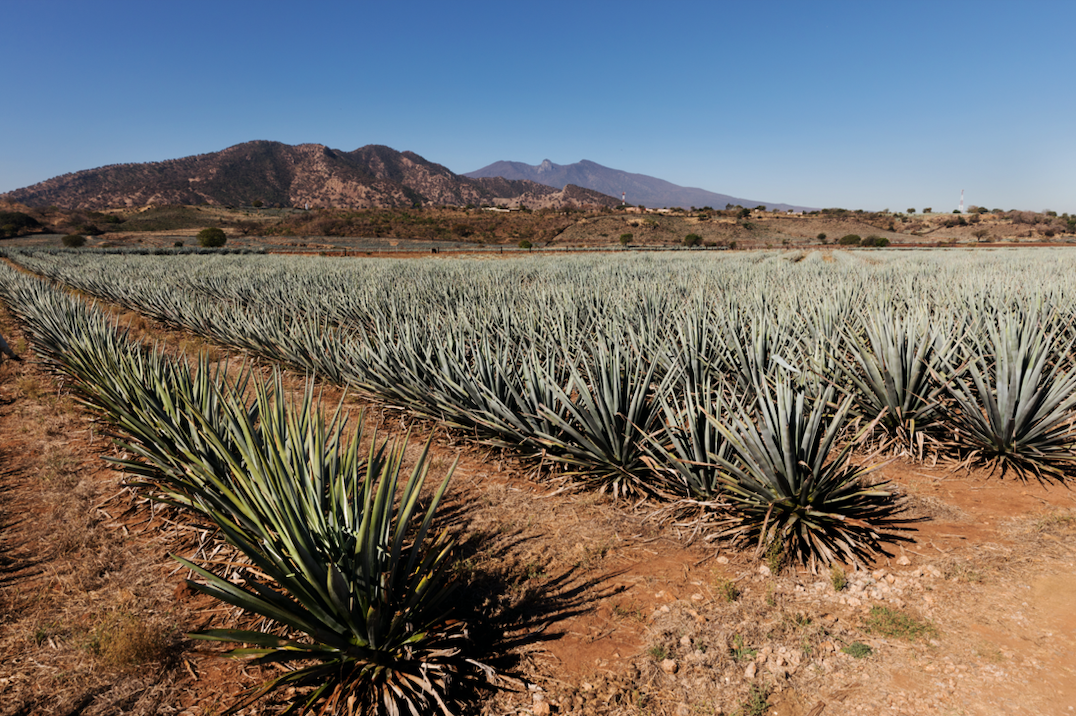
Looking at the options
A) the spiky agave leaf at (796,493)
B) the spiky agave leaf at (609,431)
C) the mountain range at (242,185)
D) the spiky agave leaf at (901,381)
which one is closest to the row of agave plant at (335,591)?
the spiky agave leaf at (609,431)

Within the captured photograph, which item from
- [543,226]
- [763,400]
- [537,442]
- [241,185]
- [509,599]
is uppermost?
[241,185]

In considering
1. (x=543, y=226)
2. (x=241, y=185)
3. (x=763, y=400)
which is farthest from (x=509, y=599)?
(x=241, y=185)

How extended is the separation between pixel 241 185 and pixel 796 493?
135704 millimetres

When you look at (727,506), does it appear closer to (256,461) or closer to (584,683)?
(584,683)

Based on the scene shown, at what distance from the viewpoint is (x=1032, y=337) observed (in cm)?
346

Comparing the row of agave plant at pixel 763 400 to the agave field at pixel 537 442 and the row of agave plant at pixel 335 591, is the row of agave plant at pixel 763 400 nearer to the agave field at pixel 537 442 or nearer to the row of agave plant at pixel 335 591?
the agave field at pixel 537 442

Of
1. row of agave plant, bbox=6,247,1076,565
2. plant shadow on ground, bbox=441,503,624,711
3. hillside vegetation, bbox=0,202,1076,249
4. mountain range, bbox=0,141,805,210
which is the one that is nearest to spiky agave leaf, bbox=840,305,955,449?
row of agave plant, bbox=6,247,1076,565

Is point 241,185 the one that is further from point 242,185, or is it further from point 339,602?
point 339,602

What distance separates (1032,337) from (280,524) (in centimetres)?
461

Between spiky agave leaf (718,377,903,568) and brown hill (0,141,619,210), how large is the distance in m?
105

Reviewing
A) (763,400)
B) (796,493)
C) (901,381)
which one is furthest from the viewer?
(901,381)

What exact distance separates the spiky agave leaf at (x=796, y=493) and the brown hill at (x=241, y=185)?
4133 inches

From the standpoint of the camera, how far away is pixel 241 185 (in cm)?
11375

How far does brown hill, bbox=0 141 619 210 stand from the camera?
10575 centimetres
